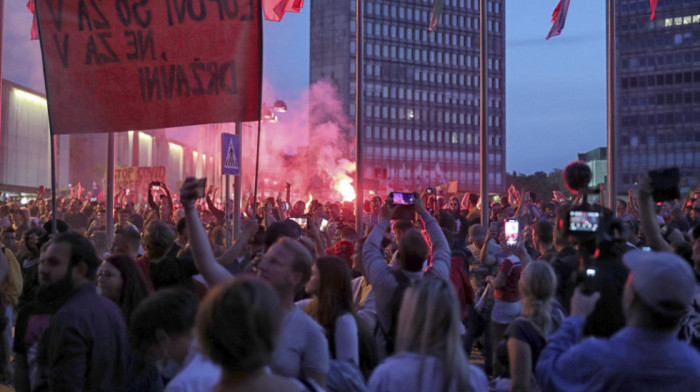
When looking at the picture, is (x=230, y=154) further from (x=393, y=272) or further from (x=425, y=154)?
(x=425, y=154)

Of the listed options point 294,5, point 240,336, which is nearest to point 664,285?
point 240,336

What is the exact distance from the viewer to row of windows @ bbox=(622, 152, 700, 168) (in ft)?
333

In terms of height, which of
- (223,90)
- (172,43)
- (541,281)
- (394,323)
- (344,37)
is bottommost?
(394,323)

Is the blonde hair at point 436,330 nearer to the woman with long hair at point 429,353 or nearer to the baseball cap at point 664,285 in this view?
the woman with long hair at point 429,353

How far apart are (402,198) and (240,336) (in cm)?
417

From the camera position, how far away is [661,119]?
10388 cm

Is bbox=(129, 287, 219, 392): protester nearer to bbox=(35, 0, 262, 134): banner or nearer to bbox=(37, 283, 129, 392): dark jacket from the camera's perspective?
bbox=(37, 283, 129, 392): dark jacket

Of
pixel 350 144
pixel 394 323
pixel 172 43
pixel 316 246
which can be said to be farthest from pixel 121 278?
pixel 350 144

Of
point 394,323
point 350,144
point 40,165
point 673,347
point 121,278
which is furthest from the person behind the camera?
point 350,144

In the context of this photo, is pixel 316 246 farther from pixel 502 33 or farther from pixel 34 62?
pixel 502 33

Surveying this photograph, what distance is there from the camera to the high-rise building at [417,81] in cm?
12081

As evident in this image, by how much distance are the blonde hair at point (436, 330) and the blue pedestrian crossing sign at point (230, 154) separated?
23.7 ft

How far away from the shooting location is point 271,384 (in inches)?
102

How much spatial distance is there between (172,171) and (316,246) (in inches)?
2780
